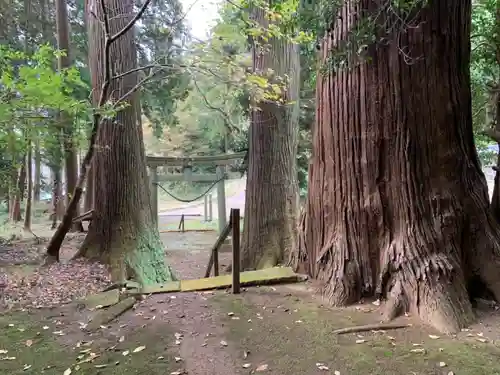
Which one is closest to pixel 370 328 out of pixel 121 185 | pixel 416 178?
pixel 416 178

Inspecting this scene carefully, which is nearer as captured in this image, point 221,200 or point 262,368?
point 262,368

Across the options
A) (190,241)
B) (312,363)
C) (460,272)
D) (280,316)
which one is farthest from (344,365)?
(190,241)

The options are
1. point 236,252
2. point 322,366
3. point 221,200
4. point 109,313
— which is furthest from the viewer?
point 221,200

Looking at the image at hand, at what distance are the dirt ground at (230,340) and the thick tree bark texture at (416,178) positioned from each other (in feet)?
0.93

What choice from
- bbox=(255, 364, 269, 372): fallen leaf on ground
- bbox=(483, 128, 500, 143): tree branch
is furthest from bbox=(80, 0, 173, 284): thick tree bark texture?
bbox=(483, 128, 500, 143): tree branch

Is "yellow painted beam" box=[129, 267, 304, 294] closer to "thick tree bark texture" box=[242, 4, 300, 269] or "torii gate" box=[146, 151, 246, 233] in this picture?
"thick tree bark texture" box=[242, 4, 300, 269]

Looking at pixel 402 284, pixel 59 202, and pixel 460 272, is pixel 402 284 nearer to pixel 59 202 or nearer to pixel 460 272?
pixel 460 272

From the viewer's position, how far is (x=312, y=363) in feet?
8.00

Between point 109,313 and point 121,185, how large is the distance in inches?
97.7

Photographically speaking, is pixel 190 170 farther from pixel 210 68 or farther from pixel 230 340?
pixel 230 340

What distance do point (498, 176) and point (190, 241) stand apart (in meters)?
10.3

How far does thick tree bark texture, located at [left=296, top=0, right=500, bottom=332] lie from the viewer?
3076 millimetres

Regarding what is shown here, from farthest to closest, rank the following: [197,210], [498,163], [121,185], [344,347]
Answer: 1. [197,210]
2. [121,185]
3. [498,163]
4. [344,347]

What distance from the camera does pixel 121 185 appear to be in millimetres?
5516
